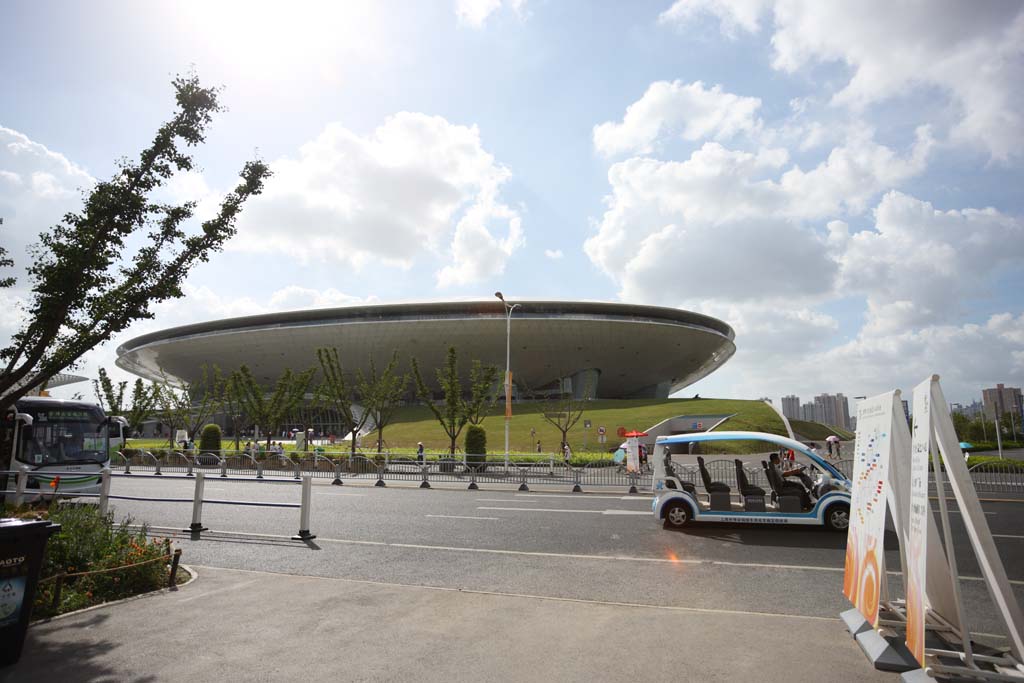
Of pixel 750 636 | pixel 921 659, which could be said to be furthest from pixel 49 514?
pixel 921 659

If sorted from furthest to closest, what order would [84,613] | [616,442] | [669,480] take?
[616,442] < [669,480] < [84,613]

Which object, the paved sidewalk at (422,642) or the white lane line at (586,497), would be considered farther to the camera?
the white lane line at (586,497)

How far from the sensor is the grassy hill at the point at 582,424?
44.4 m

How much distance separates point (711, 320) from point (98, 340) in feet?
248

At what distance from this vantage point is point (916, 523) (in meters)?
4.24

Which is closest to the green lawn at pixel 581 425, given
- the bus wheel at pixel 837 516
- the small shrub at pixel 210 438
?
the small shrub at pixel 210 438

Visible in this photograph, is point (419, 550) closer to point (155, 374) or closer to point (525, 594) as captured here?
point (525, 594)

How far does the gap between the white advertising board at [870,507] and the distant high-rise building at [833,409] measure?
509 ft

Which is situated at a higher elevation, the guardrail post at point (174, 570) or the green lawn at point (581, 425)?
the green lawn at point (581, 425)

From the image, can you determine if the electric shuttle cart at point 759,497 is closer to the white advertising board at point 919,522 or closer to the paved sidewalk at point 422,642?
the paved sidewalk at point 422,642

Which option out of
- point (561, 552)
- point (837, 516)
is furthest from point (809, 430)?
point (561, 552)

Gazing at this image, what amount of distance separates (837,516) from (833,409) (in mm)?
157026

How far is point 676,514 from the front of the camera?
11562 mm

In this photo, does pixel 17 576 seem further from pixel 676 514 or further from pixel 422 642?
pixel 676 514
